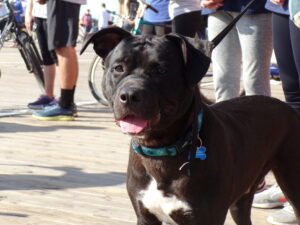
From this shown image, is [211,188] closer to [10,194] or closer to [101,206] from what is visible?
[101,206]

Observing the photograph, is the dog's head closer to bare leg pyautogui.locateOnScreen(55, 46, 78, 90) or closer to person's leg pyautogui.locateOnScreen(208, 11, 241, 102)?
person's leg pyautogui.locateOnScreen(208, 11, 241, 102)

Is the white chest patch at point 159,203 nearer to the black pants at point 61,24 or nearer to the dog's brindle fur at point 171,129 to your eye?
the dog's brindle fur at point 171,129

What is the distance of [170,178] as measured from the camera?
272 centimetres

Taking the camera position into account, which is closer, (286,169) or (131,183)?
(131,183)

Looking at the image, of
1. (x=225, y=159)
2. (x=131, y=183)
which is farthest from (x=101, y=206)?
(x=225, y=159)

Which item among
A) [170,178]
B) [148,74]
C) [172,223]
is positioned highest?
[148,74]

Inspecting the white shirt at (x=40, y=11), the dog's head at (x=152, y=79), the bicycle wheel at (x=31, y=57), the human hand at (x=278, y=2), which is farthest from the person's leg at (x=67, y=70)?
the dog's head at (x=152, y=79)

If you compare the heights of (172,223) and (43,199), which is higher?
(172,223)

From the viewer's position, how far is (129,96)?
96.5 inches

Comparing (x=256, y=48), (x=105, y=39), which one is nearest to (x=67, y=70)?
(x=256, y=48)

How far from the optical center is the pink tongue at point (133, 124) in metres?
2.53

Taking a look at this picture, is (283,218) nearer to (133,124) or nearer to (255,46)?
(255,46)

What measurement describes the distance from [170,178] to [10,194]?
65.8 inches

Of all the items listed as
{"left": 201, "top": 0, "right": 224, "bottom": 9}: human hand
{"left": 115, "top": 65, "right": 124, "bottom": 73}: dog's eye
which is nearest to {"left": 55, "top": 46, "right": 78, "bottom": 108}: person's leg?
{"left": 201, "top": 0, "right": 224, "bottom": 9}: human hand
